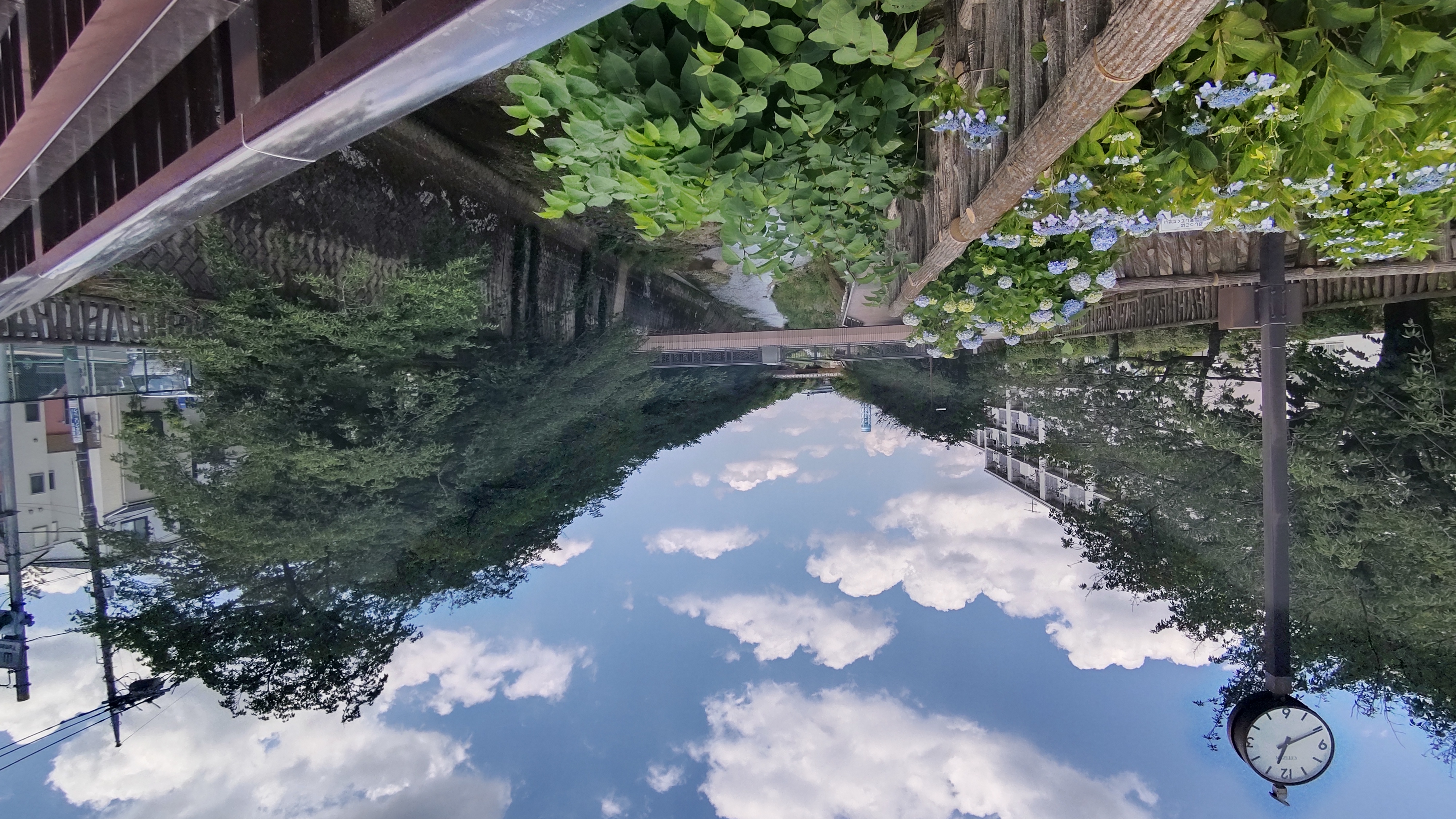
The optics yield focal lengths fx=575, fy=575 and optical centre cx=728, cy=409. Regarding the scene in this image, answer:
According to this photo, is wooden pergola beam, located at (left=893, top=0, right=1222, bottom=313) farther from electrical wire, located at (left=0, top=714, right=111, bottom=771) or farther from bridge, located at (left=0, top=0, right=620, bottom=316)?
electrical wire, located at (left=0, top=714, right=111, bottom=771)

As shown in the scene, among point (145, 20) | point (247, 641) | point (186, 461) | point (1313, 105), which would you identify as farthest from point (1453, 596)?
point (186, 461)

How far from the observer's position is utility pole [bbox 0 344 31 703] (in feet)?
9.76

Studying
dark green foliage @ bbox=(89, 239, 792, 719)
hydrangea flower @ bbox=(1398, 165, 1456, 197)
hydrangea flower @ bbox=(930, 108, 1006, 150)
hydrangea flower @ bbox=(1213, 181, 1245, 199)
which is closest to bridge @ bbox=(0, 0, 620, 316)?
dark green foliage @ bbox=(89, 239, 792, 719)

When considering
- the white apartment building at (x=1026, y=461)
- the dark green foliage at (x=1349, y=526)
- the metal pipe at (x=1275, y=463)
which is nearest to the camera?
the metal pipe at (x=1275, y=463)

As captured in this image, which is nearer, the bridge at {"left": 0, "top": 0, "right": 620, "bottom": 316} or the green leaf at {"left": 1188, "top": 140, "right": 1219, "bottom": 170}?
the bridge at {"left": 0, "top": 0, "right": 620, "bottom": 316}

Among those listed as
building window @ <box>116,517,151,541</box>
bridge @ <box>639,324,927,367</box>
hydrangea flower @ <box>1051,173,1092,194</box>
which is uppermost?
hydrangea flower @ <box>1051,173,1092,194</box>

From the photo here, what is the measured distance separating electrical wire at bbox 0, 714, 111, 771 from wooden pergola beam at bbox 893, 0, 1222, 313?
4401mm

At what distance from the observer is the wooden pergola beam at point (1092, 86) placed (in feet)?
2.66

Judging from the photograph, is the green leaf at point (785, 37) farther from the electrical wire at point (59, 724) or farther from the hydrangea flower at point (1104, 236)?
the electrical wire at point (59, 724)

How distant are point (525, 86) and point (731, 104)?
0.44 meters

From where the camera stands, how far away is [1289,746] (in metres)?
2.00

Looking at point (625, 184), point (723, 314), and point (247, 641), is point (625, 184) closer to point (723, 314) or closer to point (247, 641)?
point (247, 641)

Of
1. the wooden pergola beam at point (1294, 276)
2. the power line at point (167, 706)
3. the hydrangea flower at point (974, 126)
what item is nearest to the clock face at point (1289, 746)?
the wooden pergola beam at point (1294, 276)

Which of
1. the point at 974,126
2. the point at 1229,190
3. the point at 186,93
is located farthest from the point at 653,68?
the point at 186,93
